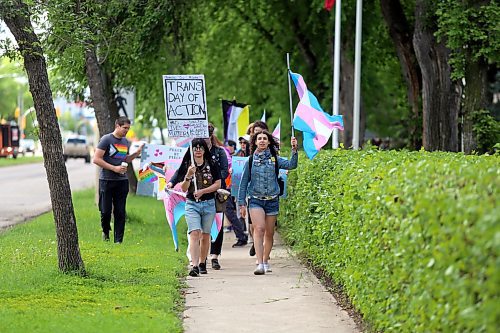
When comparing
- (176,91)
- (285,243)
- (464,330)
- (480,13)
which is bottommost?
(285,243)

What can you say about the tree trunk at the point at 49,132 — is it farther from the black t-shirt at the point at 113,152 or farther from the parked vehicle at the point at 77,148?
the parked vehicle at the point at 77,148

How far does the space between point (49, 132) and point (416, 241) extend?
5.66 metres

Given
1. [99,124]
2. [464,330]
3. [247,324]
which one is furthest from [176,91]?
[464,330]

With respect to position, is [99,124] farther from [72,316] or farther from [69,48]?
[72,316]

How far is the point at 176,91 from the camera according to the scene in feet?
44.8

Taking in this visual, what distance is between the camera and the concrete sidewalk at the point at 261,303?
9297 mm

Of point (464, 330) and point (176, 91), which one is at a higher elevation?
point (176, 91)

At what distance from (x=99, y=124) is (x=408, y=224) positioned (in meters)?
13.3

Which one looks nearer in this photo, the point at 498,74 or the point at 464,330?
the point at 464,330

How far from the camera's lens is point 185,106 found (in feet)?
44.6

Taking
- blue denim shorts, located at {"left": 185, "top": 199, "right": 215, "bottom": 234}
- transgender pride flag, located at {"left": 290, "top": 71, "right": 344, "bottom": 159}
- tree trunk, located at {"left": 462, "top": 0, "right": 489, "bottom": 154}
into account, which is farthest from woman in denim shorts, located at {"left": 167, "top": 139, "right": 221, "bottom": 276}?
tree trunk, located at {"left": 462, "top": 0, "right": 489, "bottom": 154}

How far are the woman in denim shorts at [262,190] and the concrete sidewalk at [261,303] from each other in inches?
15.4

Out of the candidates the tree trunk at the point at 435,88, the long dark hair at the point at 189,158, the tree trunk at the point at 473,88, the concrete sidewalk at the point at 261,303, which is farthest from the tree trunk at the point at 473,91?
the long dark hair at the point at 189,158

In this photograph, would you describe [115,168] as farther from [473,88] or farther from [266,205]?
[473,88]
